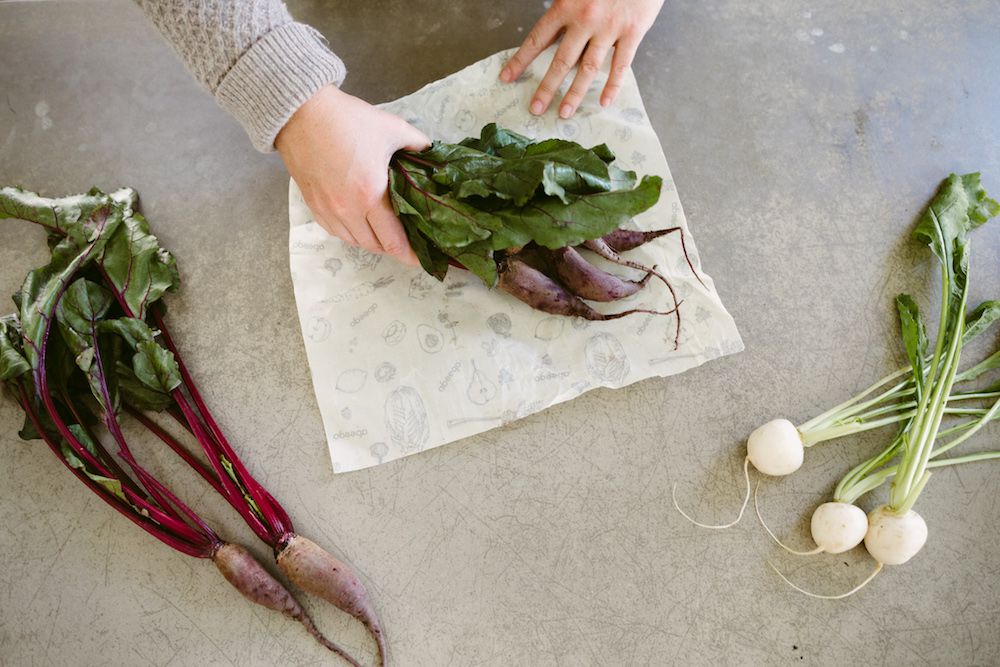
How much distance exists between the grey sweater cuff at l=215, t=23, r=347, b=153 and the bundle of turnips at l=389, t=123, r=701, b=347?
170 millimetres

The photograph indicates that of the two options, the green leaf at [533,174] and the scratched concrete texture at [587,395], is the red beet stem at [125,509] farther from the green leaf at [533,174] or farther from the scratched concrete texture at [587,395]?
the green leaf at [533,174]

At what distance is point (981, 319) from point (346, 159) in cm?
102

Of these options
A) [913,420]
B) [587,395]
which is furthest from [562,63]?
[913,420]

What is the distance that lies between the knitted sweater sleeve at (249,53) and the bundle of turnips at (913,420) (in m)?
0.82

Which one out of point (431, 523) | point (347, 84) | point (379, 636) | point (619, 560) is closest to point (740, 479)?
point (619, 560)

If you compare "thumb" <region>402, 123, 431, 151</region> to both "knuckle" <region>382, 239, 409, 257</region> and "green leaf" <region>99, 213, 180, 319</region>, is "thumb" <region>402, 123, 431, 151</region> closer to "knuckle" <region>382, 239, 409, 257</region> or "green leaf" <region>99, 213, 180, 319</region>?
"knuckle" <region>382, 239, 409, 257</region>

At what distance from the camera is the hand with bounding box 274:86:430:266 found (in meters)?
0.96

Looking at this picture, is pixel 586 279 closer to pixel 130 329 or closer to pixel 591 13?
pixel 591 13

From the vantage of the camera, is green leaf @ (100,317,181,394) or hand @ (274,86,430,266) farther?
green leaf @ (100,317,181,394)

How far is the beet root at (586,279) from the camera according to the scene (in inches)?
42.6

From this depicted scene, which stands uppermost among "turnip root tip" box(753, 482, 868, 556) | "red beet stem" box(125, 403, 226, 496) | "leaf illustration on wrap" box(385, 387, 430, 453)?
"red beet stem" box(125, 403, 226, 496)

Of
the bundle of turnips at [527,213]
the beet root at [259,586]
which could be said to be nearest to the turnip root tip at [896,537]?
the bundle of turnips at [527,213]

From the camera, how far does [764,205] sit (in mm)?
1226

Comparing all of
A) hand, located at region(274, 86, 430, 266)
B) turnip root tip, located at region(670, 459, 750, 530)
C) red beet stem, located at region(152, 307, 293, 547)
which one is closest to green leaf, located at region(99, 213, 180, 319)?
red beet stem, located at region(152, 307, 293, 547)
